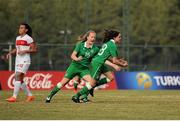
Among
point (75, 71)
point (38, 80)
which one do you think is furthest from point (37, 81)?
point (75, 71)

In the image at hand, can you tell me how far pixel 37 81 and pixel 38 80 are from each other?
196mm

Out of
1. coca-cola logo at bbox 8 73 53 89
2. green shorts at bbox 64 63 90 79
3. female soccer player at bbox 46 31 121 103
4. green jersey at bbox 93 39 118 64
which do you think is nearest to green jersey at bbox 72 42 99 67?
female soccer player at bbox 46 31 121 103

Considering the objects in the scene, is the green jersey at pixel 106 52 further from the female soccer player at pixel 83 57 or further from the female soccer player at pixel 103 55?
the female soccer player at pixel 83 57

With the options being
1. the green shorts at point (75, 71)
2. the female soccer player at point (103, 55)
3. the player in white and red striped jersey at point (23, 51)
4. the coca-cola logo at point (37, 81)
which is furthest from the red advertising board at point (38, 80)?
the green shorts at point (75, 71)

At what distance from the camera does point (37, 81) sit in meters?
37.5

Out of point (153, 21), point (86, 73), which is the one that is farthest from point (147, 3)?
point (86, 73)

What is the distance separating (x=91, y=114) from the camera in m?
16.1

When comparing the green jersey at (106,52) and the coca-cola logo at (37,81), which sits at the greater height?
the green jersey at (106,52)

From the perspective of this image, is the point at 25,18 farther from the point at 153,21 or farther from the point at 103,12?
the point at 153,21

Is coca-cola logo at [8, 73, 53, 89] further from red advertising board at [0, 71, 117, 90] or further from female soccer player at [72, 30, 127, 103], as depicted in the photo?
female soccer player at [72, 30, 127, 103]

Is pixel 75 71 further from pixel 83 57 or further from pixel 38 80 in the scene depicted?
pixel 38 80

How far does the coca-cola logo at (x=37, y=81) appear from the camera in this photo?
1451 inches

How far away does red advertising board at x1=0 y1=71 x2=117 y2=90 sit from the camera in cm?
3675

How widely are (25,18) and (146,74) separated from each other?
10.1 m
